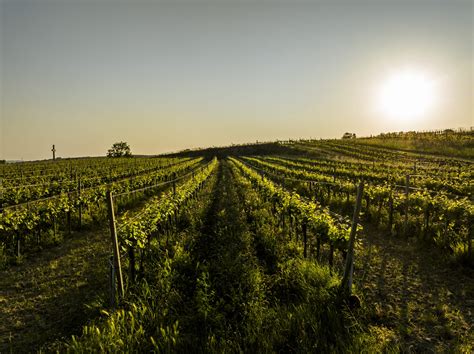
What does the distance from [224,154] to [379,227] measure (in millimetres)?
65798

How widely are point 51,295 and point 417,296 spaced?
7423 mm

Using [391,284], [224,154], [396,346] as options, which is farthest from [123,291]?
[224,154]

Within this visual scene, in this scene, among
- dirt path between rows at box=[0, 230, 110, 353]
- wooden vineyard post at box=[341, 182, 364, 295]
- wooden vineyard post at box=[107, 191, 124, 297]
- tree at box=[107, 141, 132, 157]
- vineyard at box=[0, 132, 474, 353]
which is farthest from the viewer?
tree at box=[107, 141, 132, 157]

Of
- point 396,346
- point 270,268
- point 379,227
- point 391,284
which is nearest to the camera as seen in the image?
point 396,346

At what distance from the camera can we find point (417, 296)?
224 inches

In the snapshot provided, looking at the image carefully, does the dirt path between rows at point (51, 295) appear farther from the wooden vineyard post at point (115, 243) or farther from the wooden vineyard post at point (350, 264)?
the wooden vineyard post at point (350, 264)

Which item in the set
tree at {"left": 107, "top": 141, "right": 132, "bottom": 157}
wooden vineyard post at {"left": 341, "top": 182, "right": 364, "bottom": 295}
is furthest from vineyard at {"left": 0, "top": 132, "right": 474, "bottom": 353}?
tree at {"left": 107, "top": 141, "right": 132, "bottom": 157}

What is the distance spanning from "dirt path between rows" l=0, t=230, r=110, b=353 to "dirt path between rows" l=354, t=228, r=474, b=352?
5.10 m

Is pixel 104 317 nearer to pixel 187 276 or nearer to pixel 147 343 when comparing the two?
pixel 147 343

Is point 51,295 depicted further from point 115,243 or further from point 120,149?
point 120,149

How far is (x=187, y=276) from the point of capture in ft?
20.5

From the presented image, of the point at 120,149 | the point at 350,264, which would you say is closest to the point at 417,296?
the point at 350,264

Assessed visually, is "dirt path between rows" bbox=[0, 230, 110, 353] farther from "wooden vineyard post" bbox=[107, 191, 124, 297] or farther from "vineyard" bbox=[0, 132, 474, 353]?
"wooden vineyard post" bbox=[107, 191, 124, 297]

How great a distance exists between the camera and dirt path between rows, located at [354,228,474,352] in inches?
173
